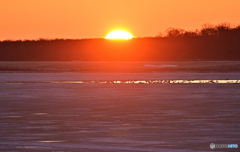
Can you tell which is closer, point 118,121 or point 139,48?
point 118,121

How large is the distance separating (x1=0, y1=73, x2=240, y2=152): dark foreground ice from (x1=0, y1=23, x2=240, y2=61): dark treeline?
51539mm

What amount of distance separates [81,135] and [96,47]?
227ft

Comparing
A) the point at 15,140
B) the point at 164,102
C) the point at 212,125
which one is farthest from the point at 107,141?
the point at 164,102

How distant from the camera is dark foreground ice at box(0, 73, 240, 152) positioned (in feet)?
29.6

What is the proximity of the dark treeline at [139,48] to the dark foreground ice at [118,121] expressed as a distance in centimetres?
5154

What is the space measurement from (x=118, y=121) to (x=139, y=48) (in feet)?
210

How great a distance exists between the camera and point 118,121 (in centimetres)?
1190

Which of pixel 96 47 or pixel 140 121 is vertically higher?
pixel 96 47

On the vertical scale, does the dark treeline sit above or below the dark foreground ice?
above

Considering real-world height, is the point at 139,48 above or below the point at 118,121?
above

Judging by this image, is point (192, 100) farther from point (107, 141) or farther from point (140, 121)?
point (107, 141)

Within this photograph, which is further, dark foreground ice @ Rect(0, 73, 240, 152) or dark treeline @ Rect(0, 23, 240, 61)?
dark treeline @ Rect(0, 23, 240, 61)

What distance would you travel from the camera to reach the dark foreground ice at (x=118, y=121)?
903cm

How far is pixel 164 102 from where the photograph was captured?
16141 millimetres
